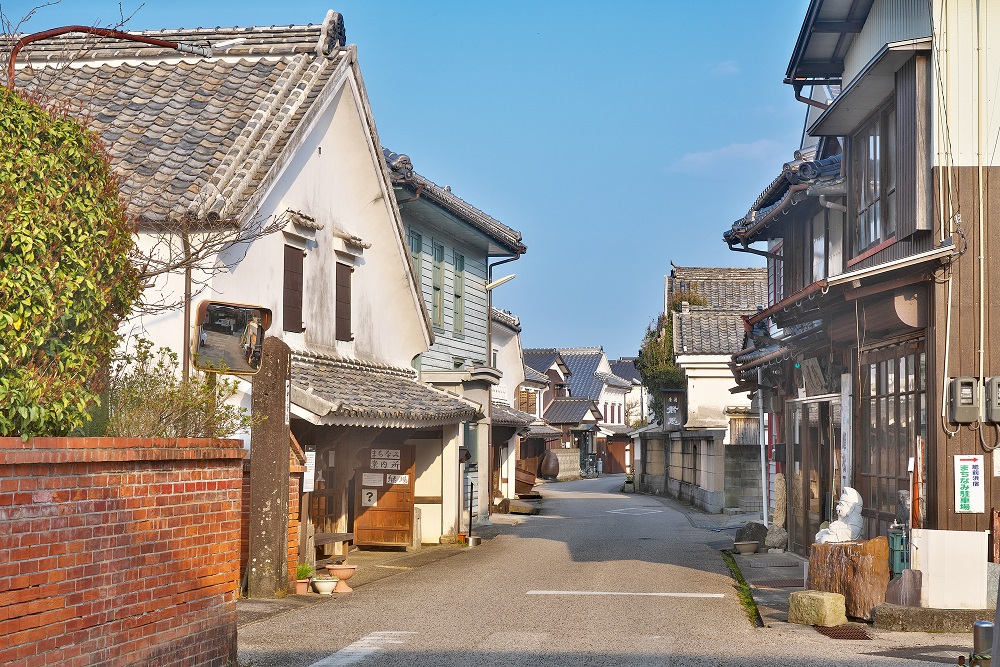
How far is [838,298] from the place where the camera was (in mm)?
14477

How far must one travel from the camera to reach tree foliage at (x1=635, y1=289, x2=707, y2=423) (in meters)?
44.6

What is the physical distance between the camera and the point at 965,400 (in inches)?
481

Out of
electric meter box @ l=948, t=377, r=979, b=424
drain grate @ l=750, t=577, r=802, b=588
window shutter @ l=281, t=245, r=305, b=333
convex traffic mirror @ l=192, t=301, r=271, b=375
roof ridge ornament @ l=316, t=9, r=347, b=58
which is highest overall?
roof ridge ornament @ l=316, t=9, r=347, b=58

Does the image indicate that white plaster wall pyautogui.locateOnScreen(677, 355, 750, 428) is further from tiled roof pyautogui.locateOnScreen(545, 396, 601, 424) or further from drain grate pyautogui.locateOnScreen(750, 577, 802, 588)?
tiled roof pyautogui.locateOnScreen(545, 396, 601, 424)

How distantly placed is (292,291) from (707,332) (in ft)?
88.4

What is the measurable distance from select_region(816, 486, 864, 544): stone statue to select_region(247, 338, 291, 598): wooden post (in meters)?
6.94

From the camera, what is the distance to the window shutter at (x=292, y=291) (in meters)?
17.1

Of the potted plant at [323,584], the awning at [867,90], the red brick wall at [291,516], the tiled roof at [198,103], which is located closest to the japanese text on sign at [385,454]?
the red brick wall at [291,516]

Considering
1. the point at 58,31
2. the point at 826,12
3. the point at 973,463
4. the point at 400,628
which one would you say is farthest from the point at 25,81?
the point at 973,463

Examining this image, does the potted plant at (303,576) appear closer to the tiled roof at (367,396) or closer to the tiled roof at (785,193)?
the tiled roof at (367,396)

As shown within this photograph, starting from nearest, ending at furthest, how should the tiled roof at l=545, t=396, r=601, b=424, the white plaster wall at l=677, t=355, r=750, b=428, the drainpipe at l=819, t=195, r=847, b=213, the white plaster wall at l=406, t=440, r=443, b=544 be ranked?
1. the drainpipe at l=819, t=195, r=847, b=213
2. the white plaster wall at l=406, t=440, r=443, b=544
3. the white plaster wall at l=677, t=355, r=750, b=428
4. the tiled roof at l=545, t=396, r=601, b=424

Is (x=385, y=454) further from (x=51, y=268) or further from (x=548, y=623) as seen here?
(x=51, y=268)

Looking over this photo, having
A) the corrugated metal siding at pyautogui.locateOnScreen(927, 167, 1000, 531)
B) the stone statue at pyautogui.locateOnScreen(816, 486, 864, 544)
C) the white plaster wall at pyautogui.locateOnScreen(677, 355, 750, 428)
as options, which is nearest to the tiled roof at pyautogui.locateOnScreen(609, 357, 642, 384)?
the white plaster wall at pyautogui.locateOnScreen(677, 355, 750, 428)

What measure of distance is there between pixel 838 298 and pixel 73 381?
10.3 meters
